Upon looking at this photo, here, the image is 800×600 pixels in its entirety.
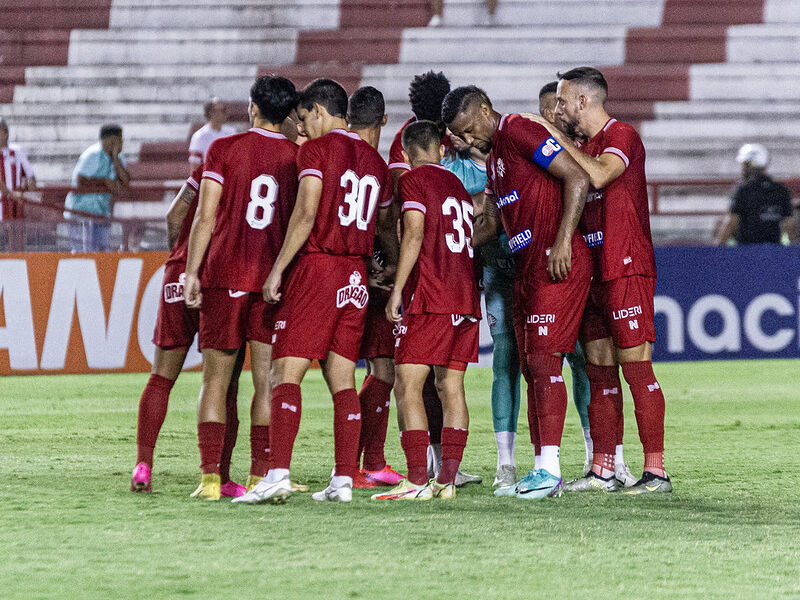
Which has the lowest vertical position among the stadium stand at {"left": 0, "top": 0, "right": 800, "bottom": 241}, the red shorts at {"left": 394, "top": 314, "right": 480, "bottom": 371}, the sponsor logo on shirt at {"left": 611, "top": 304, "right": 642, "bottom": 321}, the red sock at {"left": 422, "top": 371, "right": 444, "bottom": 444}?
the red sock at {"left": 422, "top": 371, "right": 444, "bottom": 444}

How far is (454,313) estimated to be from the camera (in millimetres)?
5387

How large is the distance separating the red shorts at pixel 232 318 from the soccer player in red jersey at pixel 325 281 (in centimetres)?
16

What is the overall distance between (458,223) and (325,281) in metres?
0.69

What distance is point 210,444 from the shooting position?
17.0ft

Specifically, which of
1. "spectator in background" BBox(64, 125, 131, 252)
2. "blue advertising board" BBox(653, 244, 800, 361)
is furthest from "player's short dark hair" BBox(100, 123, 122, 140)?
"blue advertising board" BBox(653, 244, 800, 361)

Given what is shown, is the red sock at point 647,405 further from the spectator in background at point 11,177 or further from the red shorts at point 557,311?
→ the spectator in background at point 11,177

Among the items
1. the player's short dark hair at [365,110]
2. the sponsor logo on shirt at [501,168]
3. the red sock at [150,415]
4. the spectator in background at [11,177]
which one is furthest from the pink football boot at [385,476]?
the spectator in background at [11,177]

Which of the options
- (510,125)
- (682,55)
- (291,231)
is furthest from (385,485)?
(682,55)

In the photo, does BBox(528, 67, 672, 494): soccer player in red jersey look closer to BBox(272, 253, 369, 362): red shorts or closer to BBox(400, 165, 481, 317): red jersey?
BBox(400, 165, 481, 317): red jersey

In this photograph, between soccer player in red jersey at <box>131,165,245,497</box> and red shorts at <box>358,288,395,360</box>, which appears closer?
soccer player in red jersey at <box>131,165,245,497</box>

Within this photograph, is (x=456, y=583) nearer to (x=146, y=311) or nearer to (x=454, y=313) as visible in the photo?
(x=454, y=313)

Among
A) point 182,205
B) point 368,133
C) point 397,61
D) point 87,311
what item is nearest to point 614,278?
point 368,133

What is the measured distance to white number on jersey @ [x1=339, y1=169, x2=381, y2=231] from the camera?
16.9ft

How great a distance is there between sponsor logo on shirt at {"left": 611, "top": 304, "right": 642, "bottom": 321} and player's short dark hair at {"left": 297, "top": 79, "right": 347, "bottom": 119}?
1442mm
